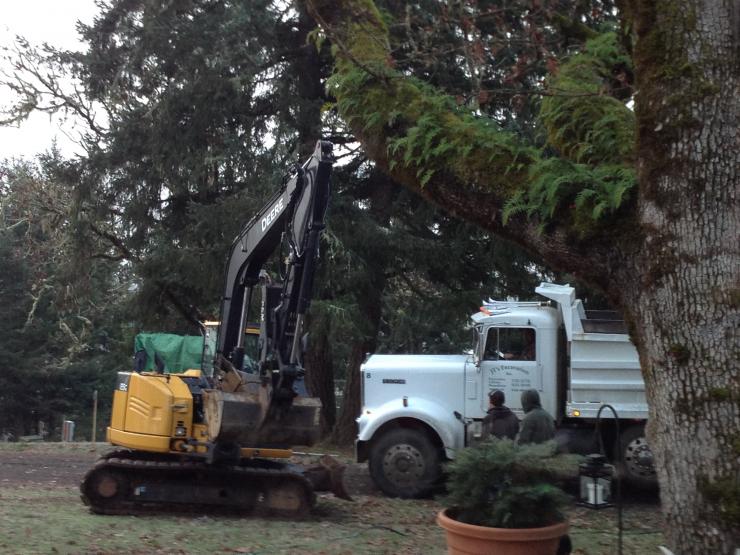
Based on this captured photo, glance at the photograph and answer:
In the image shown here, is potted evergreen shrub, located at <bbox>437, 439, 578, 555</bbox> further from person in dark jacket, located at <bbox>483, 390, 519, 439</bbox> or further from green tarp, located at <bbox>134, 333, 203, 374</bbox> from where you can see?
green tarp, located at <bbox>134, 333, 203, 374</bbox>

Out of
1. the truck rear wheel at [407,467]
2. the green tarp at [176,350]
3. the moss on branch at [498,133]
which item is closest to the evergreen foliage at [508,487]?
the moss on branch at [498,133]

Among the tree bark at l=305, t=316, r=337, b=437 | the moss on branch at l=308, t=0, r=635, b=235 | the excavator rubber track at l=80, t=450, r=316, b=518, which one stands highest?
the moss on branch at l=308, t=0, r=635, b=235

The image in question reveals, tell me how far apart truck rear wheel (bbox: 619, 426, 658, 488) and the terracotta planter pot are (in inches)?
271

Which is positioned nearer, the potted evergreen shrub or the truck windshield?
the potted evergreen shrub

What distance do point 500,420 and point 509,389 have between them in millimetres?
1416

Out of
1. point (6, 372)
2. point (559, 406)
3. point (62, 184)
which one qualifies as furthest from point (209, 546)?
point (6, 372)

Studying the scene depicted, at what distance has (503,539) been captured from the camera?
6.07 meters

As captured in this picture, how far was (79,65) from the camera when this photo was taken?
20297 millimetres

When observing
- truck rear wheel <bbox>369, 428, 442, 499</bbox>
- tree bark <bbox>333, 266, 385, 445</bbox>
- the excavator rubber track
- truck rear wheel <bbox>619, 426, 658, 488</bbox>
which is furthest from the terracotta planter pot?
tree bark <bbox>333, 266, 385, 445</bbox>

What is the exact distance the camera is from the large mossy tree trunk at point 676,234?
20.6 ft

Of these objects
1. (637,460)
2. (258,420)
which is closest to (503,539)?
(258,420)

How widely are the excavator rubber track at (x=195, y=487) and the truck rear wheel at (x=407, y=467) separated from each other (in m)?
1.98

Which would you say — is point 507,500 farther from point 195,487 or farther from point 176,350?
point 176,350

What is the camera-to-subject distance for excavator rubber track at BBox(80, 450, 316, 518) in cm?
1105
